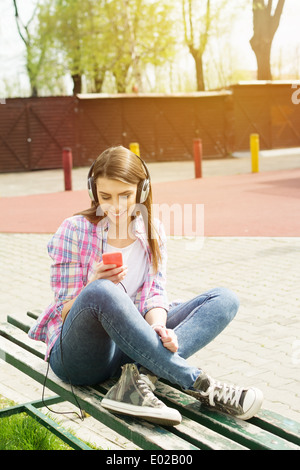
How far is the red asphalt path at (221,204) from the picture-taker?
1044 cm

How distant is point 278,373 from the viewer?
4.36 m

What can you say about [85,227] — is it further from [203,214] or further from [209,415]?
[203,214]

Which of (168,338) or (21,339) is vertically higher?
(168,338)

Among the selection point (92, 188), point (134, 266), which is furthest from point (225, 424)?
point (92, 188)

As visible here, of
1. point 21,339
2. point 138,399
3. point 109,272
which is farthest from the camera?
point 21,339

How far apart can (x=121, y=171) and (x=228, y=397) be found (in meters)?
1.15

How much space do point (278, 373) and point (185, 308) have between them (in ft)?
4.04

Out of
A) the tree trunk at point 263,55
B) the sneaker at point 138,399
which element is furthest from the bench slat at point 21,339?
the tree trunk at point 263,55

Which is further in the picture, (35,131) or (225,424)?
(35,131)

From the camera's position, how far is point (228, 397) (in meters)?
2.89

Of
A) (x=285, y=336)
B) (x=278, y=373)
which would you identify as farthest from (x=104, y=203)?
(x=285, y=336)

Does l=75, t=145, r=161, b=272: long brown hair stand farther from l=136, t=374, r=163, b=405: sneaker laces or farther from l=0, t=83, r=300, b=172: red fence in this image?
l=0, t=83, r=300, b=172: red fence

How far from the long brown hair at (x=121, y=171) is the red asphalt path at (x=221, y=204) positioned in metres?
6.29

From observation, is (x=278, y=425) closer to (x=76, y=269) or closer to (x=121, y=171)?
(x=76, y=269)
